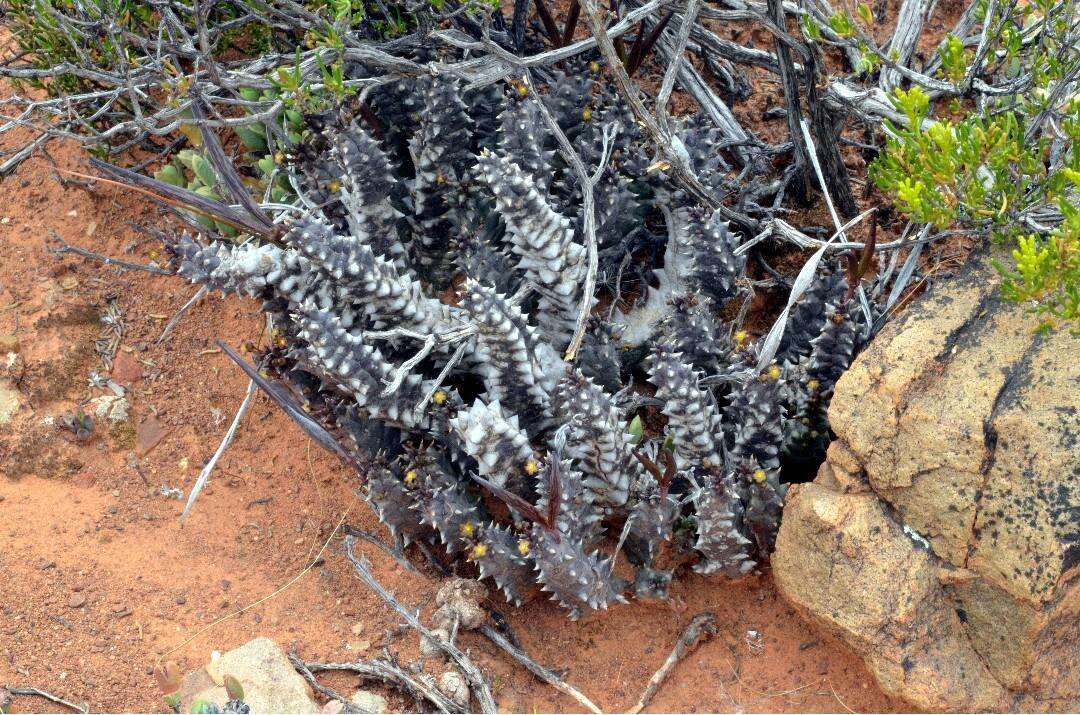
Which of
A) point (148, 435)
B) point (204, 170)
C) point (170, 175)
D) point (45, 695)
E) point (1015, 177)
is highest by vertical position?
point (1015, 177)

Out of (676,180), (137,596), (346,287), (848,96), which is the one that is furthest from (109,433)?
(848,96)

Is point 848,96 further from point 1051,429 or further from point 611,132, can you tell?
point 1051,429

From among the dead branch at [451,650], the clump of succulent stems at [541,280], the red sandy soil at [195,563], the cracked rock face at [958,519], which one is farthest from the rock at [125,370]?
the cracked rock face at [958,519]

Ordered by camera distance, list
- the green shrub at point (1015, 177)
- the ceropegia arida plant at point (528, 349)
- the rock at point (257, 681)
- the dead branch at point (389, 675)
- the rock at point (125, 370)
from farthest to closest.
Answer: the rock at point (125, 370) → the ceropegia arida plant at point (528, 349) → the dead branch at point (389, 675) → the rock at point (257, 681) → the green shrub at point (1015, 177)

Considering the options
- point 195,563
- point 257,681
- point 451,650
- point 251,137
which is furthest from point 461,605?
point 251,137

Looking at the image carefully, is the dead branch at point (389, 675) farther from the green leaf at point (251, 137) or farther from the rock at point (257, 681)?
the green leaf at point (251, 137)

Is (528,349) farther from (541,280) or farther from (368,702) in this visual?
(368,702)
